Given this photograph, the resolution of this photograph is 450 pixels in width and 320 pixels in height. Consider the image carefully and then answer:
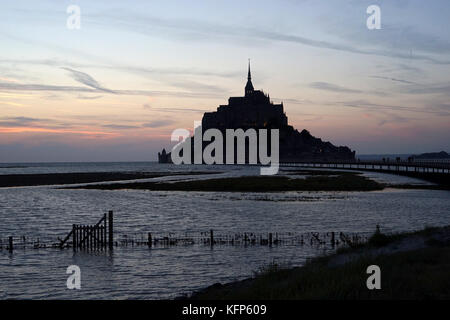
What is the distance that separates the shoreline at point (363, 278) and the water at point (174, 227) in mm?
6524

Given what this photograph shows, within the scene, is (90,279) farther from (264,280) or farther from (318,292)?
(318,292)

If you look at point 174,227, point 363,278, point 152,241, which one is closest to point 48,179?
point 174,227

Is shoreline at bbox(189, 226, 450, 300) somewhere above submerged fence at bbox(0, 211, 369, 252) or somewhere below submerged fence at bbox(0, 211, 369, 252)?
above

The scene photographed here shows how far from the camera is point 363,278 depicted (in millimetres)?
15172

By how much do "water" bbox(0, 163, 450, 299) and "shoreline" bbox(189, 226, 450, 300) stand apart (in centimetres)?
652

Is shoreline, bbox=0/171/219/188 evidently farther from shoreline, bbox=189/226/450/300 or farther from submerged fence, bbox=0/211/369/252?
shoreline, bbox=189/226/450/300

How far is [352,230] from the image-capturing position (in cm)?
4338

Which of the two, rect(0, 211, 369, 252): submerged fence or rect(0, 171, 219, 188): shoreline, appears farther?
rect(0, 171, 219, 188): shoreline

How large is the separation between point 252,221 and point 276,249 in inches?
627

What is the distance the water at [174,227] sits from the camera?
25266 mm

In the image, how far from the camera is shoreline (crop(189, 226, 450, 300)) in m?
13.8

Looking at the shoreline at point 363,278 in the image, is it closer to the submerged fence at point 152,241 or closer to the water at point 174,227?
the water at point 174,227

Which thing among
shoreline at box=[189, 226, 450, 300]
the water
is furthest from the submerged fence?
shoreline at box=[189, 226, 450, 300]
